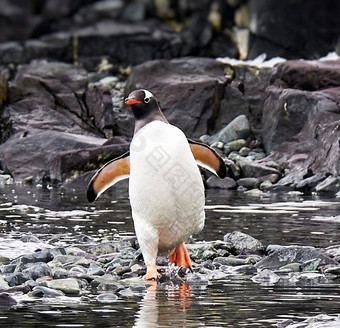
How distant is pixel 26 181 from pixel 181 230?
27.9 feet

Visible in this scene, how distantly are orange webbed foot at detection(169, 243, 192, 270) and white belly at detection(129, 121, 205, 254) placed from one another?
0.06 metres

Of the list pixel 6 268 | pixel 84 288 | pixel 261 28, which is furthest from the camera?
pixel 261 28

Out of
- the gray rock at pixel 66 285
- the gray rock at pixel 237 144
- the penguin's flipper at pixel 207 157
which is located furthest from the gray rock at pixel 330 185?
the gray rock at pixel 66 285

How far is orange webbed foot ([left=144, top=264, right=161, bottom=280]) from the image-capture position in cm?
670

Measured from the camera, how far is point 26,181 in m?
15.4

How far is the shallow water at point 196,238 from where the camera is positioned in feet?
17.3

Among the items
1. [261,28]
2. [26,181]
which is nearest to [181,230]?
[26,181]

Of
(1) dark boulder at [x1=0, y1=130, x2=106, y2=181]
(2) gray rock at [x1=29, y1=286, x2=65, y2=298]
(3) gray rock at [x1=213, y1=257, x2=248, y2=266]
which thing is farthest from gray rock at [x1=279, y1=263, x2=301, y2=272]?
(1) dark boulder at [x1=0, y1=130, x2=106, y2=181]

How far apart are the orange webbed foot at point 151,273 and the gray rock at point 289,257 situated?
28.4 inches

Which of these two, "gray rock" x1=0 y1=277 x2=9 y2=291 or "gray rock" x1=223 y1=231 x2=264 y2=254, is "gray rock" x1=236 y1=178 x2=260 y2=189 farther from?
"gray rock" x1=0 y1=277 x2=9 y2=291

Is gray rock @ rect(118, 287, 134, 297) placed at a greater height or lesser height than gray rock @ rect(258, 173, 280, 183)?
lesser

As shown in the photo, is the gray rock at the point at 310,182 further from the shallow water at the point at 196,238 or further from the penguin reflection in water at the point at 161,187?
the penguin reflection in water at the point at 161,187

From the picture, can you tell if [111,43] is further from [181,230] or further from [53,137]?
[181,230]

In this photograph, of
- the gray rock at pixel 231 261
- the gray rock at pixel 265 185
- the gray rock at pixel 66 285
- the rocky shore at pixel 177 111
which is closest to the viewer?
the gray rock at pixel 66 285
